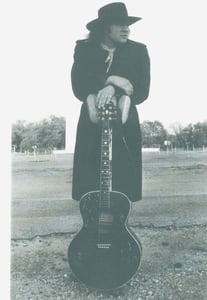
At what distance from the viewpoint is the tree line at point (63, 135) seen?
2221mm

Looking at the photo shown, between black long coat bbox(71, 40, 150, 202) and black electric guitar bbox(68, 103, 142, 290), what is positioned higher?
black long coat bbox(71, 40, 150, 202)

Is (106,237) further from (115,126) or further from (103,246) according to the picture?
(115,126)

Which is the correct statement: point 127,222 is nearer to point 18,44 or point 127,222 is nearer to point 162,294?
point 162,294

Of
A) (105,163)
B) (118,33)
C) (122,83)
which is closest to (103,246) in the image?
(105,163)

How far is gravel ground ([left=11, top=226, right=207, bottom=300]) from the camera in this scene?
2096mm

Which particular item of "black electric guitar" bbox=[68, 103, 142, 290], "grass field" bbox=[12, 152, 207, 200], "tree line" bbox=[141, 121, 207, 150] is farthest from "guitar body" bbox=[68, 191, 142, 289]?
"tree line" bbox=[141, 121, 207, 150]

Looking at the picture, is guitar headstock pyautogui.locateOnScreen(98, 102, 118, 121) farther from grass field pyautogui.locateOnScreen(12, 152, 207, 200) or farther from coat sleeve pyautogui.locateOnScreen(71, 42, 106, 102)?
grass field pyautogui.locateOnScreen(12, 152, 207, 200)

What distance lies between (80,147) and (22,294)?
2.66 feet

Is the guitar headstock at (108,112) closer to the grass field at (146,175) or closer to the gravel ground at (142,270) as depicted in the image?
the grass field at (146,175)

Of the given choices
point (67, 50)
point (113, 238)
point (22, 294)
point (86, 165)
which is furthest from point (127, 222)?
point (67, 50)

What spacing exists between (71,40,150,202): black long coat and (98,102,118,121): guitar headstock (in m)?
0.05

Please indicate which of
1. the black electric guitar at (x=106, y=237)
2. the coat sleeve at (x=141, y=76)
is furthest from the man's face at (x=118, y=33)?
the black electric guitar at (x=106, y=237)

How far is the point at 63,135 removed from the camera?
7.38ft

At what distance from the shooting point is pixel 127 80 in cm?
218
